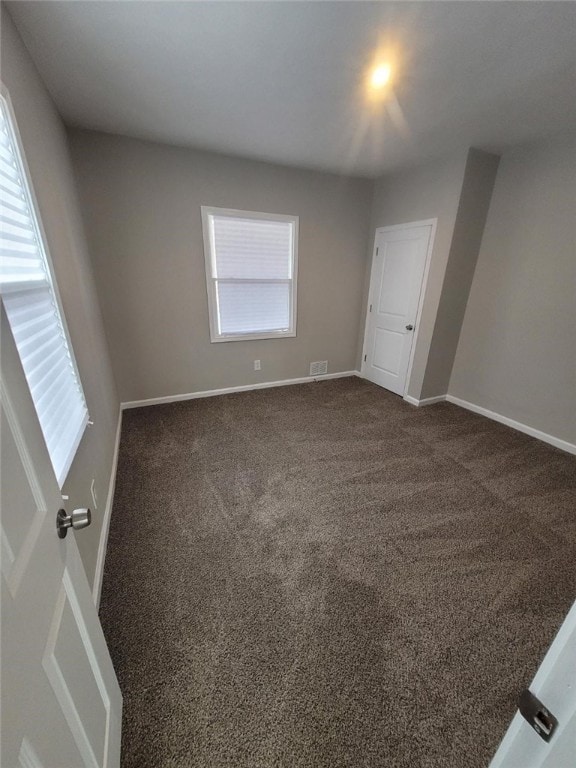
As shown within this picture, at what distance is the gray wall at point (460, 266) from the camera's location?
269 cm

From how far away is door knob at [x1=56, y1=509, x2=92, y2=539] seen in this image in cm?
67

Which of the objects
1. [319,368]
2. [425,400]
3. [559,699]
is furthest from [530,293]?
[559,699]

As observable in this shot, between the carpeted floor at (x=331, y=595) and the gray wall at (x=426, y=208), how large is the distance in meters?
1.24

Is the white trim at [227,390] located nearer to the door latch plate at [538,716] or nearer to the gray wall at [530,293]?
the gray wall at [530,293]

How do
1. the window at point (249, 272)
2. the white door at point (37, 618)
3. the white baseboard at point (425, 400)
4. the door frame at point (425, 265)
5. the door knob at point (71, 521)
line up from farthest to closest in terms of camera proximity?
1. the white baseboard at point (425, 400)
2. the window at point (249, 272)
3. the door frame at point (425, 265)
4. the door knob at point (71, 521)
5. the white door at point (37, 618)

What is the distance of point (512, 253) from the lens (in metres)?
2.75

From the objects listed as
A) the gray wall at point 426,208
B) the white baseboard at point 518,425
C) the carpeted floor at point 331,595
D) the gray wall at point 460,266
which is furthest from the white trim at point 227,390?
the white baseboard at point 518,425

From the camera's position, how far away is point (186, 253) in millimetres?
3000

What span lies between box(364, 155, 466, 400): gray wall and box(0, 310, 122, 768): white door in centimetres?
334

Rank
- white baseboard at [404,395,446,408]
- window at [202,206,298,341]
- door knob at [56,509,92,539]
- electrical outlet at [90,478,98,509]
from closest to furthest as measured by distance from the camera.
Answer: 1. door knob at [56,509,92,539]
2. electrical outlet at [90,478,98,509]
3. window at [202,206,298,341]
4. white baseboard at [404,395,446,408]

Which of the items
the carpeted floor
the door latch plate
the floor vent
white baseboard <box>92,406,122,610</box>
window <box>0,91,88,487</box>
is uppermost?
window <box>0,91,88,487</box>

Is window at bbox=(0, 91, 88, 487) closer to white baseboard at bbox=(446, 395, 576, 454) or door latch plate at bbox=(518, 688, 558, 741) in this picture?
door latch plate at bbox=(518, 688, 558, 741)

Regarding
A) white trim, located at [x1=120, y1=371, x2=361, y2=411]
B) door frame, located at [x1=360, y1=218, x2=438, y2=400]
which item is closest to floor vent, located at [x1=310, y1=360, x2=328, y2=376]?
white trim, located at [x1=120, y1=371, x2=361, y2=411]

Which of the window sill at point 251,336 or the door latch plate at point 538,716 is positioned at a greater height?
the door latch plate at point 538,716
